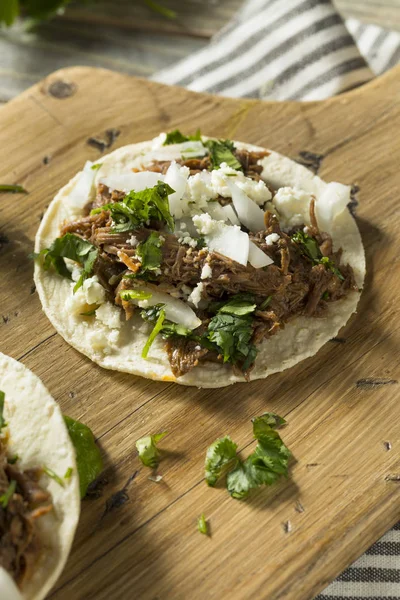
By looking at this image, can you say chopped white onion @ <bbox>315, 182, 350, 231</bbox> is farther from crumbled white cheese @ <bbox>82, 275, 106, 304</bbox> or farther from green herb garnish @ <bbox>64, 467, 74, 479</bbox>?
green herb garnish @ <bbox>64, 467, 74, 479</bbox>

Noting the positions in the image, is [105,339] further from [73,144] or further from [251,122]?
[251,122]

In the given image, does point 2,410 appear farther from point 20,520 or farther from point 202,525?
point 202,525

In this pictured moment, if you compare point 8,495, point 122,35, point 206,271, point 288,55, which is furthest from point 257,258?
point 122,35

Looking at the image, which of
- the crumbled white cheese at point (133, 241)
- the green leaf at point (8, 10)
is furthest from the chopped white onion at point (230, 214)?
the green leaf at point (8, 10)

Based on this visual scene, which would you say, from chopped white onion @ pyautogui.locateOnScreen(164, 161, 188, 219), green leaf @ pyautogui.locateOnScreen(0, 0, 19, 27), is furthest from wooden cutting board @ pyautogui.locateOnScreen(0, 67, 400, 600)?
green leaf @ pyautogui.locateOnScreen(0, 0, 19, 27)

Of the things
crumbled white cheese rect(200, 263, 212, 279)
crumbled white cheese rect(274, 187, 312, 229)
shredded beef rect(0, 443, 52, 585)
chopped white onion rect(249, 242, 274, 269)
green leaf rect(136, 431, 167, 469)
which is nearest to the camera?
shredded beef rect(0, 443, 52, 585)
